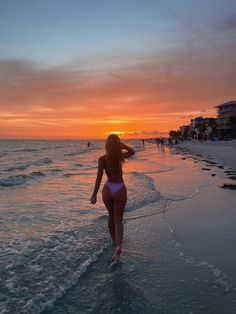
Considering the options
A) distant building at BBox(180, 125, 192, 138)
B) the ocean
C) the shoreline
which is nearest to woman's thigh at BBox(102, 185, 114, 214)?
the ocean

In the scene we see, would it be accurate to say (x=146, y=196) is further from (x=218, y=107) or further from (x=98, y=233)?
(x=218, y=107)

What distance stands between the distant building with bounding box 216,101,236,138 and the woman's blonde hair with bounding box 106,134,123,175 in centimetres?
9166

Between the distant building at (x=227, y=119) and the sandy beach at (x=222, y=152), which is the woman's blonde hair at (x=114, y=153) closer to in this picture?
the sandy beach at (x=222, y=152)

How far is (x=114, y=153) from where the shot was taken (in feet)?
16.7

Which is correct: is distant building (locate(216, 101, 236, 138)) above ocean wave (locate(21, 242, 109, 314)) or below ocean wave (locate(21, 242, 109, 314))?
above

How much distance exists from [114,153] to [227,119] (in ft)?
326

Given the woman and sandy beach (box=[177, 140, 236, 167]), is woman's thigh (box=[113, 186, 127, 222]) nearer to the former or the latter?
the woman

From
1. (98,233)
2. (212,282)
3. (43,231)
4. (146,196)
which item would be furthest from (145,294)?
(146,196)

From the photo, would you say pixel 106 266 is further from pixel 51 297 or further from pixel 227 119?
pixel 227 119

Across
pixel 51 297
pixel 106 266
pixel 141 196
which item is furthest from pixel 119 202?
pixel 141 196

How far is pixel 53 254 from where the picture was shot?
228 inches

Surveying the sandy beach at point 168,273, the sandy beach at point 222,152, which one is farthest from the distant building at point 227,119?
the sandy beach at point 168,273

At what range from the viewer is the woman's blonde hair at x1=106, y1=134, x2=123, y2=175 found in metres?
5.06

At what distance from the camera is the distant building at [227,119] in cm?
9297
